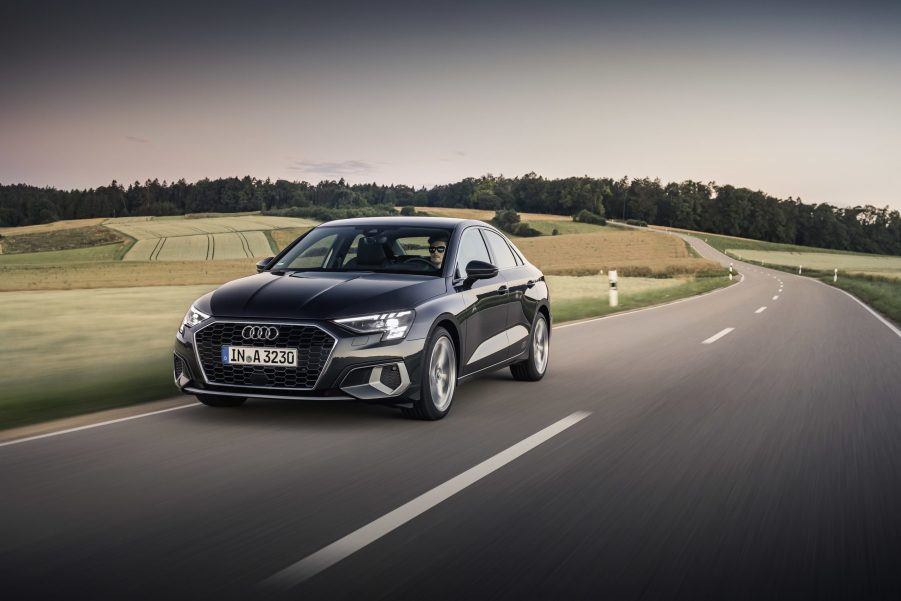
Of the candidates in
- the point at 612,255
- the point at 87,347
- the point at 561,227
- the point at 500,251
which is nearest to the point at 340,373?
the point at 500,251

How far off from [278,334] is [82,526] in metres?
2.33

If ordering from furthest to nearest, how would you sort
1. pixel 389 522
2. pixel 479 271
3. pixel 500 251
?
pixel 500 251
pixel 479 271
pixel 389 522

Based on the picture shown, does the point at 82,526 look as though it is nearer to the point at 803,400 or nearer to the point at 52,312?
the point at 803,400

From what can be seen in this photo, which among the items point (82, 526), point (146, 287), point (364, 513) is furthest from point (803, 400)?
point (146, 287)

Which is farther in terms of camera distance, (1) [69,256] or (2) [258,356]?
(1) [69,256]

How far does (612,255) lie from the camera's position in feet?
229

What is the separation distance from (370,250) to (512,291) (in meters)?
1.59

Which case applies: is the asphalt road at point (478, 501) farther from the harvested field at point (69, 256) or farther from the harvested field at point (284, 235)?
the harvested field at point (284, 235)

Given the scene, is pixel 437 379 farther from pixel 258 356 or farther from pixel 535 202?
pixel 535 202

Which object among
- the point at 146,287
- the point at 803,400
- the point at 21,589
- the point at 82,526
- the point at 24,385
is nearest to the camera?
the point at 21,589

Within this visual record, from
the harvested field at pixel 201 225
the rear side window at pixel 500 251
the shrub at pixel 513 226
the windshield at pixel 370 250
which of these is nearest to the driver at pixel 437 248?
the windshield at pixel 370 250

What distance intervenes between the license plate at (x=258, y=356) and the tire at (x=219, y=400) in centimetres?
82

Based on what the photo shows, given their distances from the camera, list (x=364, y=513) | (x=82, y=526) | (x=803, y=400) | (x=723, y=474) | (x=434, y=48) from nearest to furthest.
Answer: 1. (x=82, y=526)
2. (x=364, y=513)
3. (x=723, y=474)
4. (x=803, y=400)
5. (x=434, y=48)

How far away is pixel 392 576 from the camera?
10.9 ft
